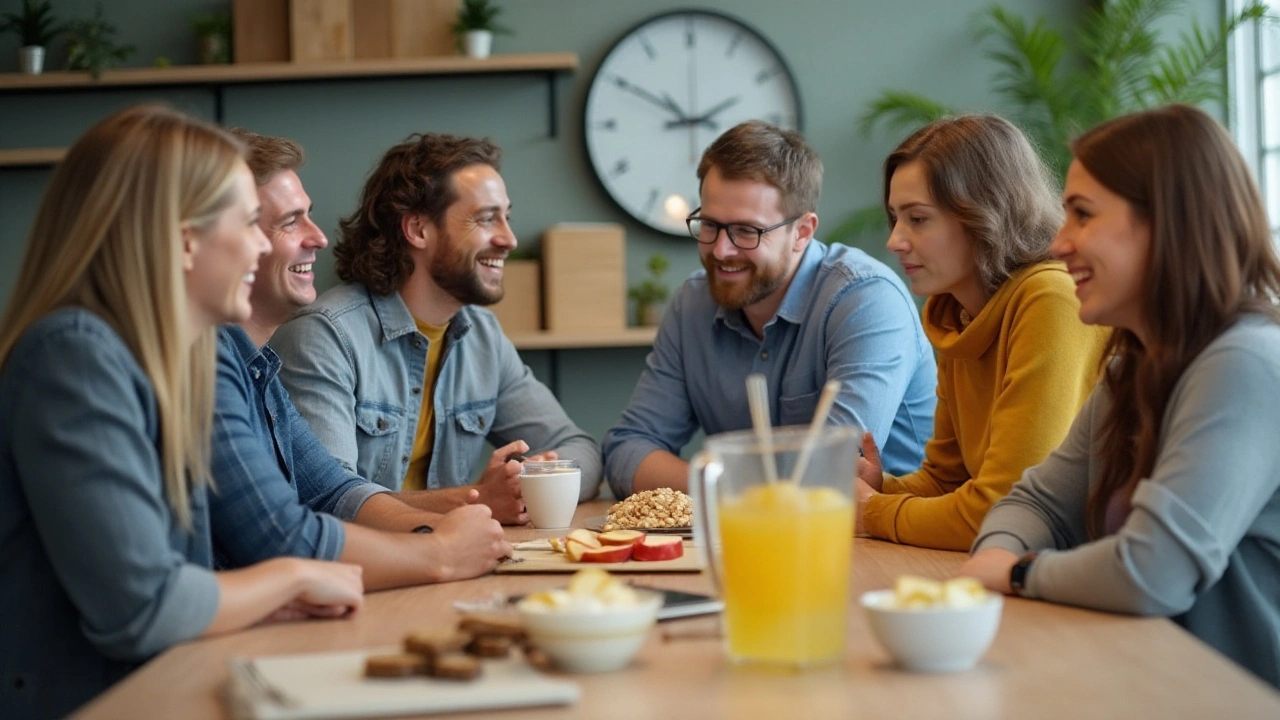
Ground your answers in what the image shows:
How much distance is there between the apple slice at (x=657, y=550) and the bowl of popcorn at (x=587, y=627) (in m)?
0.53

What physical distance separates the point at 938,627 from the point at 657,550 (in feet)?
2.08

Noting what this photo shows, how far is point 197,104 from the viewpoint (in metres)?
4.32

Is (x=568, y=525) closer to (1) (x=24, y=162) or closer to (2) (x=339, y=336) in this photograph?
(2) (x=339, y=336)

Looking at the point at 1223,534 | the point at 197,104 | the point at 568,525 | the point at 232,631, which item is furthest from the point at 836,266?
the point at 197,104

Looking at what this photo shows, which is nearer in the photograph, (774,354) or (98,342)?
(98,342)

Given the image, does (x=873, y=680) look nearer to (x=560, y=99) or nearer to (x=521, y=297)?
(x=521, y=297)

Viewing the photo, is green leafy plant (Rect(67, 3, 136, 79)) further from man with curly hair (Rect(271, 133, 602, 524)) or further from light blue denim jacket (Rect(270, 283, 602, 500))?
light blue denim jacket (Rect(270, 283, 602, 500))

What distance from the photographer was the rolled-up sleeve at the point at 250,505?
4.92 ft

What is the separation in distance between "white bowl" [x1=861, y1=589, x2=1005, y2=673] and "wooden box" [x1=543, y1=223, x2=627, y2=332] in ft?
10.1

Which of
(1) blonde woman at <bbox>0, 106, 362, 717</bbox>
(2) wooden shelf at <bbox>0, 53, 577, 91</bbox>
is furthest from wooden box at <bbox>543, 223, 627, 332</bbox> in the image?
(1) blonde woman at <bbox>0, 106, 362, 717</bbox>

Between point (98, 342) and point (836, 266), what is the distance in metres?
1.69

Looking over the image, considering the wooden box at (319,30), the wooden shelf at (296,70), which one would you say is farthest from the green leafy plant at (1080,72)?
the wooden box at (319,30)

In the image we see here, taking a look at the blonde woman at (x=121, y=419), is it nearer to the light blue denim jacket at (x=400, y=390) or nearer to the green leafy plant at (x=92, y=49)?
the light blue denim jacket at (x=400, y=390)

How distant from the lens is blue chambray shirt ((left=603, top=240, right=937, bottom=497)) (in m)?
2.49
